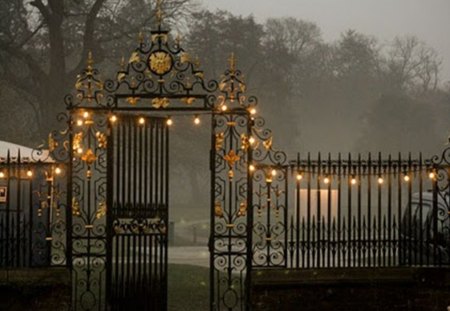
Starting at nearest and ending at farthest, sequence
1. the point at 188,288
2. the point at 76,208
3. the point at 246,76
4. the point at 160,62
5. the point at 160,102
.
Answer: the point at 160,62
the point at 160,102
the point at 76,208
the point at 188,288
the point at 246,76

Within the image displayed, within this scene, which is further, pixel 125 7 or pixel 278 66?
pixel 278 66

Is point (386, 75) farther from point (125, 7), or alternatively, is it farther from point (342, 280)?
point (342, 280)

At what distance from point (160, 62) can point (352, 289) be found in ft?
17.5

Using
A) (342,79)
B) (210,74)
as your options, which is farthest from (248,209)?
(342,79)

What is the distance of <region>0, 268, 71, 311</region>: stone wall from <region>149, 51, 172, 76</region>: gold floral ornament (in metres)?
3.85

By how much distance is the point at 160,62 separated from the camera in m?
13.4

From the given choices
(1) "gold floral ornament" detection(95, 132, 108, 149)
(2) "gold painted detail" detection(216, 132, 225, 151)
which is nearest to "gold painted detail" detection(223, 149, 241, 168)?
(2) "gold painted detail" detection(216, 132, 225, 151)

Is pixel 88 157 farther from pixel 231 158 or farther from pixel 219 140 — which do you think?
pixel 231 158

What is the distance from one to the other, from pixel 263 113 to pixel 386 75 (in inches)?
777

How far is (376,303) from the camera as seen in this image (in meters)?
13.9

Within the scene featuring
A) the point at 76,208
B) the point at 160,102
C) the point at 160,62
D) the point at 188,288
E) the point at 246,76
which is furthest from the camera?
the point at 246,76

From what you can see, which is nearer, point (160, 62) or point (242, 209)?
point (160, 62)

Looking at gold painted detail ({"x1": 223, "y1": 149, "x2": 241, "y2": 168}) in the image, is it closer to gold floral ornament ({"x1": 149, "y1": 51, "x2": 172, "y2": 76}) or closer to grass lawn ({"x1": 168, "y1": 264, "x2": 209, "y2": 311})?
gold floral ornament ({"x1": 149, "y1": 51, "x2": 172, "y2": 76})

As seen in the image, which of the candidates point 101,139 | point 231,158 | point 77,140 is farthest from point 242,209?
point 77,140
